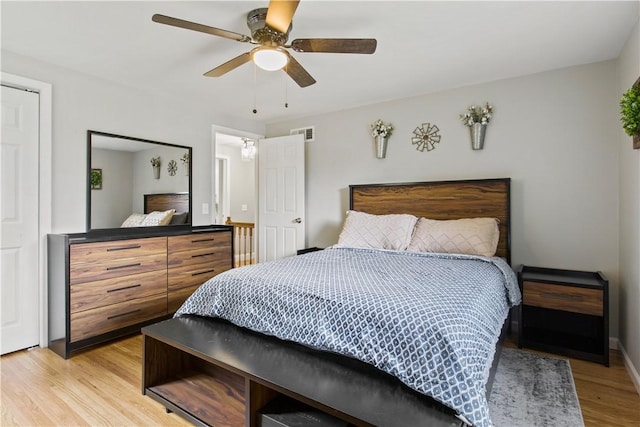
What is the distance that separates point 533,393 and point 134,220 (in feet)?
11.8

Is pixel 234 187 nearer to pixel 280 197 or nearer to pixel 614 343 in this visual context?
pixel 280 197

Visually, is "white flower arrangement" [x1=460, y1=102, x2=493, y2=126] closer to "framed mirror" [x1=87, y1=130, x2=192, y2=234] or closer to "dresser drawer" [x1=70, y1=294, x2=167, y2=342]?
"framed mirror" [x1=87, y1=130, x2=192, y2=234]

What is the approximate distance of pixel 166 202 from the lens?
3654mm

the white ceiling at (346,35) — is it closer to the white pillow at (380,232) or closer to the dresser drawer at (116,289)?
the white pillow at (380,232)

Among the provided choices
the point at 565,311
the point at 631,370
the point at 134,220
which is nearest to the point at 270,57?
the point at 134,220

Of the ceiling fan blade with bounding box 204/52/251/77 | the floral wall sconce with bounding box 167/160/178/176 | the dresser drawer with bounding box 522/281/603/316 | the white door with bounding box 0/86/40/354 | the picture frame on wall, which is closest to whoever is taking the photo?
the ceiling fan blade with bounding box 204/52/251/77

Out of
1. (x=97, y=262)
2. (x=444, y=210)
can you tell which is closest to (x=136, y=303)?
(x=97, y=262)

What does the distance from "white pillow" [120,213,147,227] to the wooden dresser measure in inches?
14.8

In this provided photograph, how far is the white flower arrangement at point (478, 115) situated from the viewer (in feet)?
10.8

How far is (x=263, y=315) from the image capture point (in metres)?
1.88

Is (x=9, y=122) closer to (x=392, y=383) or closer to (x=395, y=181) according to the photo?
(x=392, y=383)

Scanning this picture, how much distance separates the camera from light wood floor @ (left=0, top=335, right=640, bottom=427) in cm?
183

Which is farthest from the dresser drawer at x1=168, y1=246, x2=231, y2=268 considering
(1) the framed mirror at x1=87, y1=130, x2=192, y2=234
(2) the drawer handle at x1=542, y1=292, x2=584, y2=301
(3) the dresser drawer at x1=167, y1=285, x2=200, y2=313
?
(2) the drawer handle at x1=542, y1=292, x2=584, y2=301

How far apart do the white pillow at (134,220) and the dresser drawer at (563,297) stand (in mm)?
3593
